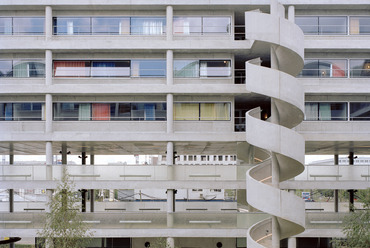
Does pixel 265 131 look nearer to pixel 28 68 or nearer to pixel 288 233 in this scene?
pixel 288 233

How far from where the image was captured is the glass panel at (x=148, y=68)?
23.3m

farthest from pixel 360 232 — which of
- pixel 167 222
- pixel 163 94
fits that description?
pixel 163 94

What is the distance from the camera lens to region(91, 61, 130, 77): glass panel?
23.3 meters

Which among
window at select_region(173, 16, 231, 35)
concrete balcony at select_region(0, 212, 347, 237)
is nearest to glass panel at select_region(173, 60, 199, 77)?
window at select_region(173, 16, 231, 35)

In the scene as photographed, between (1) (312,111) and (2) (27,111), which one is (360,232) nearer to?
(1) (312,111)

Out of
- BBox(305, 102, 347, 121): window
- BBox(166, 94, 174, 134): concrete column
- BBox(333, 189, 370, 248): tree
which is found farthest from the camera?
BBox(305, 102, 347, 121): window

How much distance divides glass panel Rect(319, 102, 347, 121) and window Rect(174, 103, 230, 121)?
5547 millimetres

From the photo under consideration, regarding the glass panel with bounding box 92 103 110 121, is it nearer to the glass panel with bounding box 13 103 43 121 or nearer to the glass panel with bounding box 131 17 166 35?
the glass panel with bounding box 13 103 43 121

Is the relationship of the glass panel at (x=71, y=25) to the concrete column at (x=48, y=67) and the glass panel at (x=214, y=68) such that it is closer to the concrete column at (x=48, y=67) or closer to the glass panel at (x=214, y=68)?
the concrete column at (x=48, y=67)

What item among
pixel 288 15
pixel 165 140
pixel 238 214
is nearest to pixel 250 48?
pixel 288 15

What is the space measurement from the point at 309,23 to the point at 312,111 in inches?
202

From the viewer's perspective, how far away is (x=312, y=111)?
23.5m

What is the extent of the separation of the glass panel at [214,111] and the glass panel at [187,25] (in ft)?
14.2

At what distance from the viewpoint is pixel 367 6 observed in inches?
905
